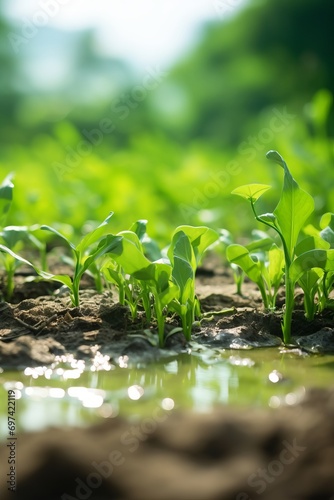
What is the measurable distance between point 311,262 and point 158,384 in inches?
22.9

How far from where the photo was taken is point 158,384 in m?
1.65

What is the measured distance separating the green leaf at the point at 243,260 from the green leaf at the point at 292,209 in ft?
0.59

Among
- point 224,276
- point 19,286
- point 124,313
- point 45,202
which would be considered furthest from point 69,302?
point 45,202

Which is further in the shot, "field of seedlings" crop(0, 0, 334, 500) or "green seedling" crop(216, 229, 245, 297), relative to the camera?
"green seedling" crop(216, 229, 245, 297)

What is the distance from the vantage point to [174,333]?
6.51ft

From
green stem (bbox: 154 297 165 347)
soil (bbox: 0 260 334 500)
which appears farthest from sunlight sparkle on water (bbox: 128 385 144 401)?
green stem (bbox: 154 297 165 347)

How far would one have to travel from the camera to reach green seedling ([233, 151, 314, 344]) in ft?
6.18

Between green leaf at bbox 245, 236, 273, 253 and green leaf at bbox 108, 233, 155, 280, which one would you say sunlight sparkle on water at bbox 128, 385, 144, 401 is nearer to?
green leaf at bbox 108, 233, 155, 280

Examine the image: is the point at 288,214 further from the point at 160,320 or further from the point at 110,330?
the point at 110,330

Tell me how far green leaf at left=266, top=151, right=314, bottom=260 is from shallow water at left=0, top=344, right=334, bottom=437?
36cm

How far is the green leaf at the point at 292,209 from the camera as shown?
1.88 m

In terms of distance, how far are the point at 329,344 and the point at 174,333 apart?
468mm

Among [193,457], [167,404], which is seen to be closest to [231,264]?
[167,404]

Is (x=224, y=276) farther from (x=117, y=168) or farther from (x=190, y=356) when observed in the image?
(x=117, y=168)
